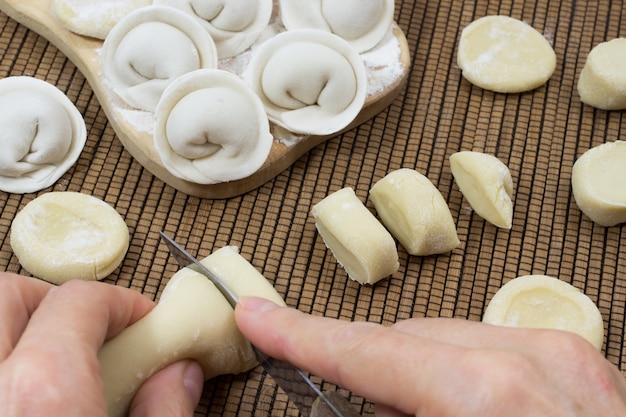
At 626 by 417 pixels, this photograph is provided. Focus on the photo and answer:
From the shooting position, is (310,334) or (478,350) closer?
(478,350)

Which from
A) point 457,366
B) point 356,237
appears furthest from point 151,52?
point 457,366

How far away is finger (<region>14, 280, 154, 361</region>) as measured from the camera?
1.16 meters

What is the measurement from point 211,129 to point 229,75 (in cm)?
15

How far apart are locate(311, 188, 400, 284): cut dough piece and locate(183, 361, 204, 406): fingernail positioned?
0.43 m

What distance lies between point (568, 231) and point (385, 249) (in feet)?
1.65

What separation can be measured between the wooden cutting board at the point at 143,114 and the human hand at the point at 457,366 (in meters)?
0.66

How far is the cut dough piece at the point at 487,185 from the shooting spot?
187 centimetres

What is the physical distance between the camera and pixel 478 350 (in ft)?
3.85

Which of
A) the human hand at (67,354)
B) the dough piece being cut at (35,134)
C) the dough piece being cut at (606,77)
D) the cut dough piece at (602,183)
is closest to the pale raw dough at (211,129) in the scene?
the dough piece being cut at (35,134)

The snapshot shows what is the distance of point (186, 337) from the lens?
5.08 ft

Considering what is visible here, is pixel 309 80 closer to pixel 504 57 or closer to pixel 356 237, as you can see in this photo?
pixel 356 237

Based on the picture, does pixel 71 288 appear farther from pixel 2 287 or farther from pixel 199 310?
pixel 199 310

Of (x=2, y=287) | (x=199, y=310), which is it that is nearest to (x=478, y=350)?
(x=199, y=310)

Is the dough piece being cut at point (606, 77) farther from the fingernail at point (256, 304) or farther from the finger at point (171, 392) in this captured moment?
the finger at point (171, 392)
